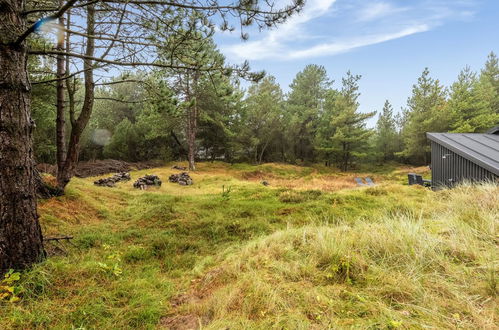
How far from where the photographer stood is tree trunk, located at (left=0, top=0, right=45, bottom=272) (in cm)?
242

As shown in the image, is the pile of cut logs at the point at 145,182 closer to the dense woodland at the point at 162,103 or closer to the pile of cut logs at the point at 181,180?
the pile of cut logs at the point at 181,180

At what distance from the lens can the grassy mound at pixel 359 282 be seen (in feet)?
5.59

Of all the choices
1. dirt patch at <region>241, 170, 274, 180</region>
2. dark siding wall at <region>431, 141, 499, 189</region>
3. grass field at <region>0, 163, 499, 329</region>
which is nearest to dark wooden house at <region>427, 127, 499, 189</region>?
dark siding wall at <region>431, 141, 499, 189</region>

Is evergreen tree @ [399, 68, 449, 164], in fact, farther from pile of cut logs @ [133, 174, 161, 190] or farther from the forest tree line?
pile of cut logs @ [133, 174, 161, 190]

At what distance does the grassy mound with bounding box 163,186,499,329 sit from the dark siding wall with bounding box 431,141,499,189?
629 centimetres

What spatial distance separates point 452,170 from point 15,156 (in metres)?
12.1

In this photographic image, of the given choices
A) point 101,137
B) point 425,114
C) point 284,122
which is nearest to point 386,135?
point 425,114

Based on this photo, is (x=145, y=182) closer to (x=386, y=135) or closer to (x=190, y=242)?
(x=190, y=242)

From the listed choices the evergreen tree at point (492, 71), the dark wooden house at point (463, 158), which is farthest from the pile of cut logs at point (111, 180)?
the evergreen tree at point (492, 71)

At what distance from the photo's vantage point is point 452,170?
8914mm

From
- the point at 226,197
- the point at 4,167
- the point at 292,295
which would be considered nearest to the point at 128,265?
the point at 4,167

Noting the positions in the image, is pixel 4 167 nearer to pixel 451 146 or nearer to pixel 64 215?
pixel 64 215

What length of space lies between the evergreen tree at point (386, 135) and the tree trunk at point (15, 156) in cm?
3543

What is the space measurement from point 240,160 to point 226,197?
20207 millimetres
